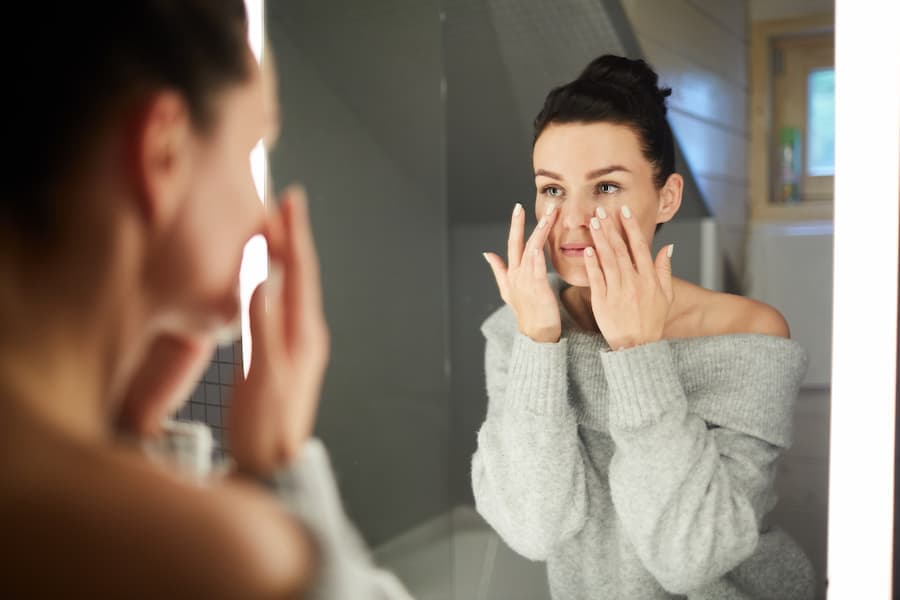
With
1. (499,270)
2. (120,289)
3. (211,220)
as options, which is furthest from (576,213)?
(120,289)

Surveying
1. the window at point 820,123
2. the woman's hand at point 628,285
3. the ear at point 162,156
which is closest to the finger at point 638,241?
the woman's hand at point 628,285

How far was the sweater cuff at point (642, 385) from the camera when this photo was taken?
1.01 m

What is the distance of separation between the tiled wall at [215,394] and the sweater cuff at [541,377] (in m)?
0.38

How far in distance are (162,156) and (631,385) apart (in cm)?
60

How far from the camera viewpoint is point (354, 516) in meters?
1.24

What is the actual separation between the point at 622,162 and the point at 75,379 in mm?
678

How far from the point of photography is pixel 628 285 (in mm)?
1049

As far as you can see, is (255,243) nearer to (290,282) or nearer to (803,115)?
(290,282)

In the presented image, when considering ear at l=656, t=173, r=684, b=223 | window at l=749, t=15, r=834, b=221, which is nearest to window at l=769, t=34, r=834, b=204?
window at l=749, t=15, r=834, b=221

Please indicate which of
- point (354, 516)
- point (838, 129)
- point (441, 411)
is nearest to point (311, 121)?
point (441, 411)

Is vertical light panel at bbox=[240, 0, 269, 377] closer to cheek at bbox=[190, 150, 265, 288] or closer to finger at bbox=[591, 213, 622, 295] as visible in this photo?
cheek at bbox=[190, 150, 265, 288]

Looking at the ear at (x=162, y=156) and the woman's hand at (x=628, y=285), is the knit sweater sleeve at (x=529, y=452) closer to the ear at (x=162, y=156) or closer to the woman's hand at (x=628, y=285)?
the woman's hand at (x=628, y=285)

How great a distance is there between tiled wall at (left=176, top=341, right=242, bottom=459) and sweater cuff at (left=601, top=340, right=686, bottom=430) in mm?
490

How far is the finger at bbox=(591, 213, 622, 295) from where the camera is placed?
1051mm
